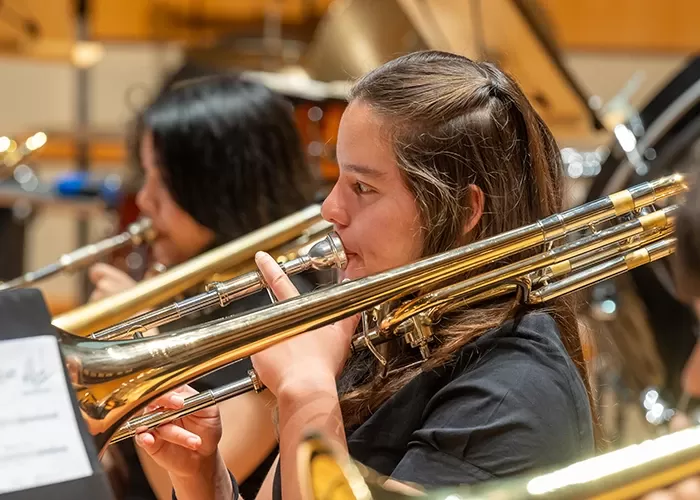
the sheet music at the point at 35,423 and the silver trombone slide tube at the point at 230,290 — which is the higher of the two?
the silver trombone slide tube at the point at 230,290

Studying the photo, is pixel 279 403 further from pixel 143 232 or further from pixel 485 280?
pixel 143 232

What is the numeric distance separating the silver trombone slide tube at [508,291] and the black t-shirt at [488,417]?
4 centimetres

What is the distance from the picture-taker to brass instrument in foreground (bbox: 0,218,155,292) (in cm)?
196

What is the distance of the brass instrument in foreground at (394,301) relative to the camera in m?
0.94

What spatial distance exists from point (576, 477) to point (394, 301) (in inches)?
15.9

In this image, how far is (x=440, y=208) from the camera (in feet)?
3.70

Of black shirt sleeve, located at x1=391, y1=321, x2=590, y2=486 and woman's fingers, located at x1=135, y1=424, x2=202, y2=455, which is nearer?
black shirt sleeve, located at x1=391, y1=321, x2=590, y2=486

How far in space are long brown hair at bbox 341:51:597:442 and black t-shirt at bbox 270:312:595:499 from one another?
0.03 metres

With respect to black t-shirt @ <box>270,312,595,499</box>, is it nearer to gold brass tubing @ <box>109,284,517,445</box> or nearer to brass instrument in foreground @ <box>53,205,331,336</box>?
gold brass tubing @ <box>109,284,517,445</box>

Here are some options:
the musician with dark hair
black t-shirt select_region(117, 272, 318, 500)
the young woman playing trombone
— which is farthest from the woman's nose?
the musician with dark hair

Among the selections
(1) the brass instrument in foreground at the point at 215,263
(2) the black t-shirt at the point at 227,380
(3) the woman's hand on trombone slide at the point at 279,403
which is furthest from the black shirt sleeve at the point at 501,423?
(1) the brass instrument in foreground at the point at 215,263

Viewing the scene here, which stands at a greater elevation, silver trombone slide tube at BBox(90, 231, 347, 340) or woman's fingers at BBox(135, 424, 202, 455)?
silver trombone slide tube at BBox(90, 231, 347, 340)

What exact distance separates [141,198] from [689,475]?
4.49 feet

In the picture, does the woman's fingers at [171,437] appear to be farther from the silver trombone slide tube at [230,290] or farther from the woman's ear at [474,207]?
the woman's ear at [474,207]
